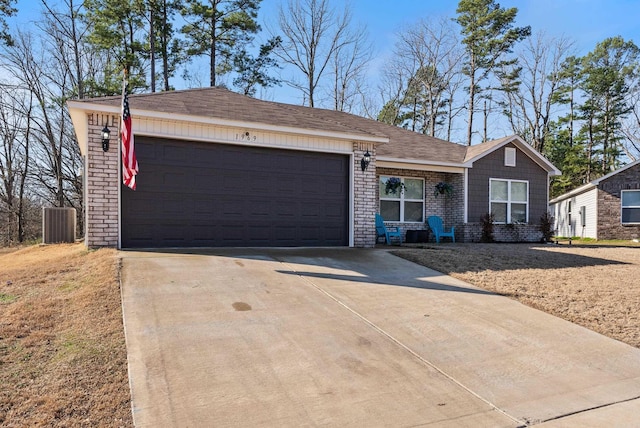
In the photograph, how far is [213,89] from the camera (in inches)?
436

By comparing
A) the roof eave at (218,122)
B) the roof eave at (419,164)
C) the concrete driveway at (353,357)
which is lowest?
the concrete driveway at (353,357)

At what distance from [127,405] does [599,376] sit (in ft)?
13.2

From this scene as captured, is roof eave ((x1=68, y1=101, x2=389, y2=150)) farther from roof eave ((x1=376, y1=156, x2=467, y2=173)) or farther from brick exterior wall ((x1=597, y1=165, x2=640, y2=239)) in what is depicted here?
brick exterior wall ((x1=597, y1=165, x2=640, y2=239))

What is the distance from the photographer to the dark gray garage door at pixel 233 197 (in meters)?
8.30

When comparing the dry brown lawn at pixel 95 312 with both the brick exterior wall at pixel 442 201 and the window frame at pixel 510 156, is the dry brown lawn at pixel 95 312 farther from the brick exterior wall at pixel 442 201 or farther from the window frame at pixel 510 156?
the window frame at pixel 510 156

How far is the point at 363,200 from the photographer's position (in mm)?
10266

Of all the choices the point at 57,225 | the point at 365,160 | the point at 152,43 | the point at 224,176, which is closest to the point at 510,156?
the point at 365,160

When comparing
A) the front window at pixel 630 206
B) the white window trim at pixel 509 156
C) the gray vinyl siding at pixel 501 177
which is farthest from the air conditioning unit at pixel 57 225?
the front window at pixel 630 206

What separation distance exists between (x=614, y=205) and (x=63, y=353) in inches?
943

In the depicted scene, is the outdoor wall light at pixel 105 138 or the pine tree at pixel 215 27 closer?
the outdoor wall light at pixel 105 138

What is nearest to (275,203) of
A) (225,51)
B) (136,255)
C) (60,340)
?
(136,255)

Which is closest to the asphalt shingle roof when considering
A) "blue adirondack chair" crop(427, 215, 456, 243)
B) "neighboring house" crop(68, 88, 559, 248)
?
"neighboring house" crop(68, 88, 559, 248)

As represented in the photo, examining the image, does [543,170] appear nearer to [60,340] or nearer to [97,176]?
[97,176]

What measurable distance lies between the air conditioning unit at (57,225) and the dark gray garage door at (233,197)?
583cm
